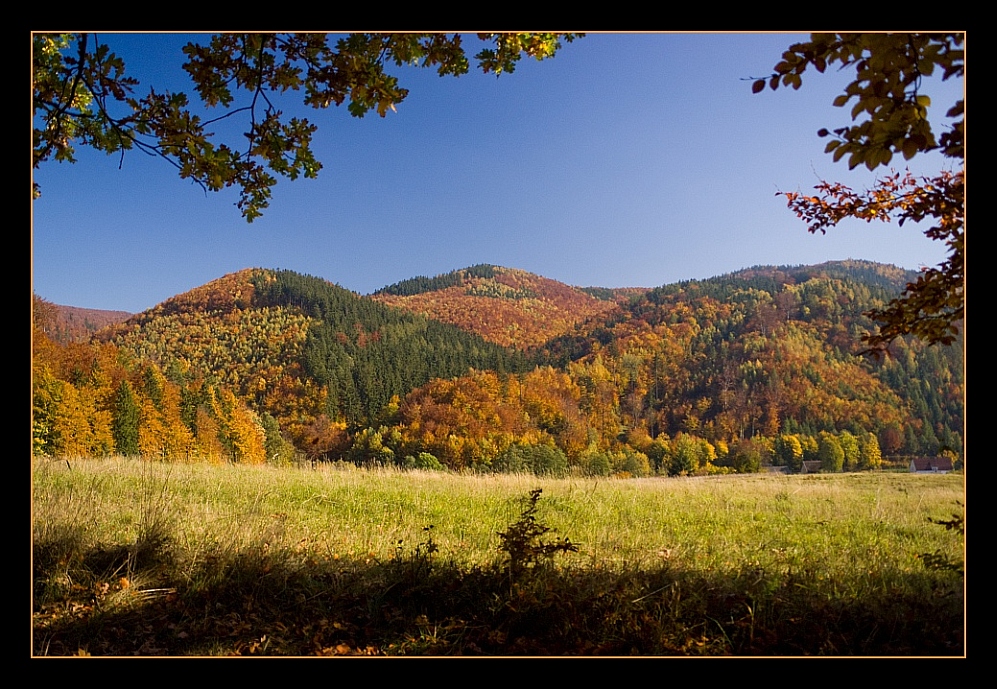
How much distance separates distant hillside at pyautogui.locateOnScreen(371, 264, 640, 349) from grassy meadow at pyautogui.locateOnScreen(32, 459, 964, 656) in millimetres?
1356

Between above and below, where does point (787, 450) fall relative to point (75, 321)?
below

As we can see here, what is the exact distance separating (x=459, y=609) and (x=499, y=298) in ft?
7.30

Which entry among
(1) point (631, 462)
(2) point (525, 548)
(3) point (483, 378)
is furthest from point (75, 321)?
(1) point (631, 462)

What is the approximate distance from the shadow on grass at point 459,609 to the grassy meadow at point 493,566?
0.03 feet

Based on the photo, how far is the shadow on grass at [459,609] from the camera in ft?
8.66

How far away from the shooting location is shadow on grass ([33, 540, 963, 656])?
264 cm

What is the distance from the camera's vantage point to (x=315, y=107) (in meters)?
3.25

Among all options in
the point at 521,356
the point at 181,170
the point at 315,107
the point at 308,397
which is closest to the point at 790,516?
the point at 521,356

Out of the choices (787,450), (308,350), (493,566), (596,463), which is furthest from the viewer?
(308,350)

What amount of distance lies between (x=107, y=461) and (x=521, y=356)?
11.5 feet

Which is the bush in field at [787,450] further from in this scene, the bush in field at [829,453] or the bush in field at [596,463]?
the bush in field at [596,463]

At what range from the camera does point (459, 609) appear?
2.84 metres

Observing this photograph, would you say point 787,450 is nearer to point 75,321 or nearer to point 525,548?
point 525,548
